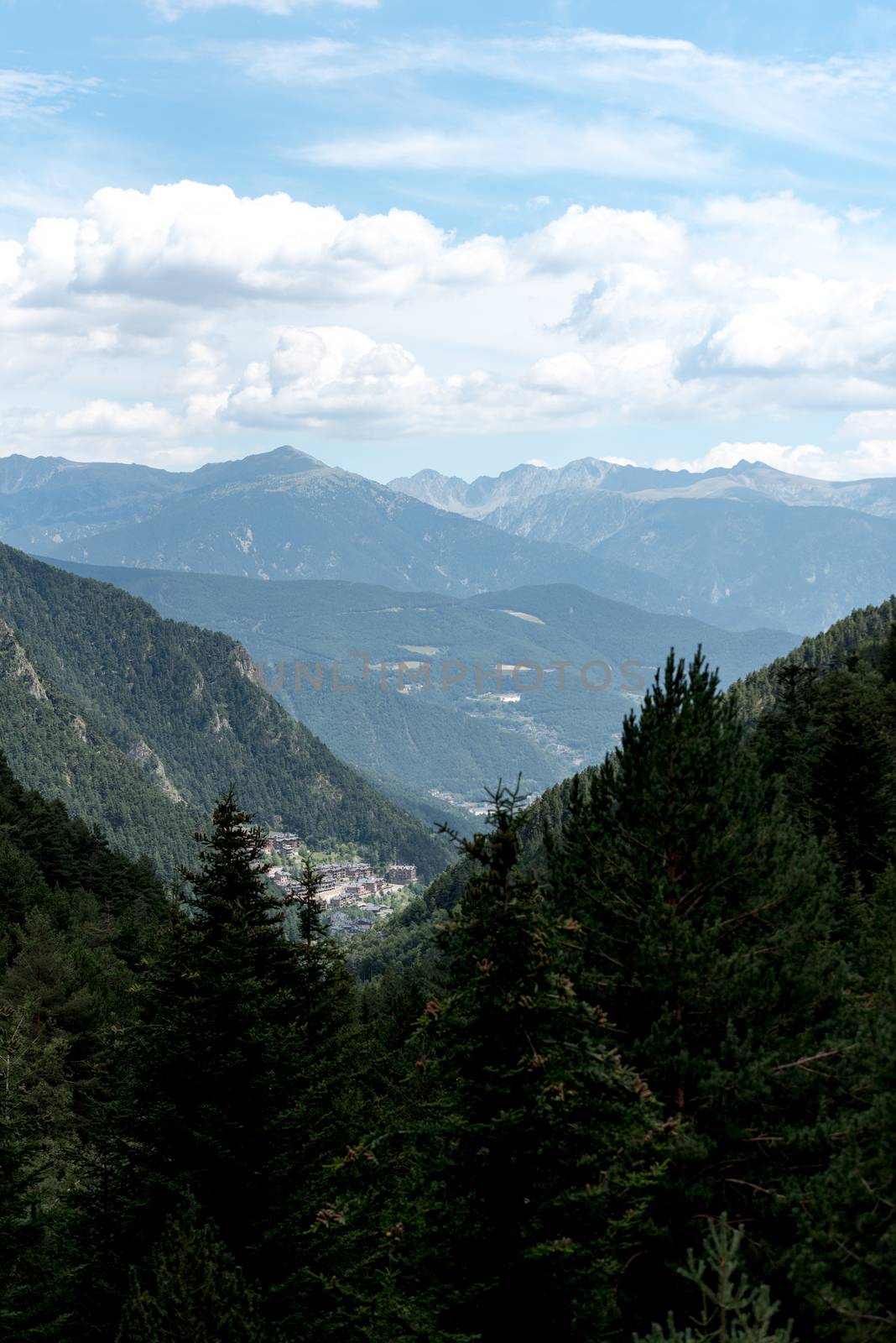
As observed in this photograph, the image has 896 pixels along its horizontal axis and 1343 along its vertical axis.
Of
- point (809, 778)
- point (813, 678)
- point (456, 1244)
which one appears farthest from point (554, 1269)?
point (813, 678)

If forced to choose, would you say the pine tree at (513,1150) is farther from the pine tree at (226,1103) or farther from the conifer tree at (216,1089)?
the conifer tree at (216,1089)

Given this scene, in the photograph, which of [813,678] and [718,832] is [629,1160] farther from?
[813,678]

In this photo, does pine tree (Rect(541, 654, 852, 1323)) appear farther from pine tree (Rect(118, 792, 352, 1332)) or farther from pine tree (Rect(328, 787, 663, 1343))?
pine tree (Rect(118, 792, 352, 1332))

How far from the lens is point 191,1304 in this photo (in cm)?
1762

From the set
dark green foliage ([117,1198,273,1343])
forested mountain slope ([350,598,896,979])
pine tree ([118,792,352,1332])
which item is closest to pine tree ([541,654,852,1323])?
forested mountain slope ([350,598,896,979])

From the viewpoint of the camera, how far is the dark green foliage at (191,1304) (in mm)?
17469

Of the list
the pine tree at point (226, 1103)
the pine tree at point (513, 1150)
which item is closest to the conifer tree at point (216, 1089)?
the pine tree at point (226, 1103)

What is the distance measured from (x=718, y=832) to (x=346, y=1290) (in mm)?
9888

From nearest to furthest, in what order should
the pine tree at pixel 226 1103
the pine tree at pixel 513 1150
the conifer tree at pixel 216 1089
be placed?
1. the pine tree at pixel 513 1150
2. the pine tree at pixel 226 1103
3. the conifer tree at pixel 216 1089

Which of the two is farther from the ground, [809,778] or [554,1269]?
[809,778]

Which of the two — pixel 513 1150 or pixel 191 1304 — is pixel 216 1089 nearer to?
pixel 191 1304

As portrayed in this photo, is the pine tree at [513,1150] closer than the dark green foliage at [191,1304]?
Yes

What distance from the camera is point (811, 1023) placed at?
68.2 ft

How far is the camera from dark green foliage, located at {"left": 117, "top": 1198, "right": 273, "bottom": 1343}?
17469mm
